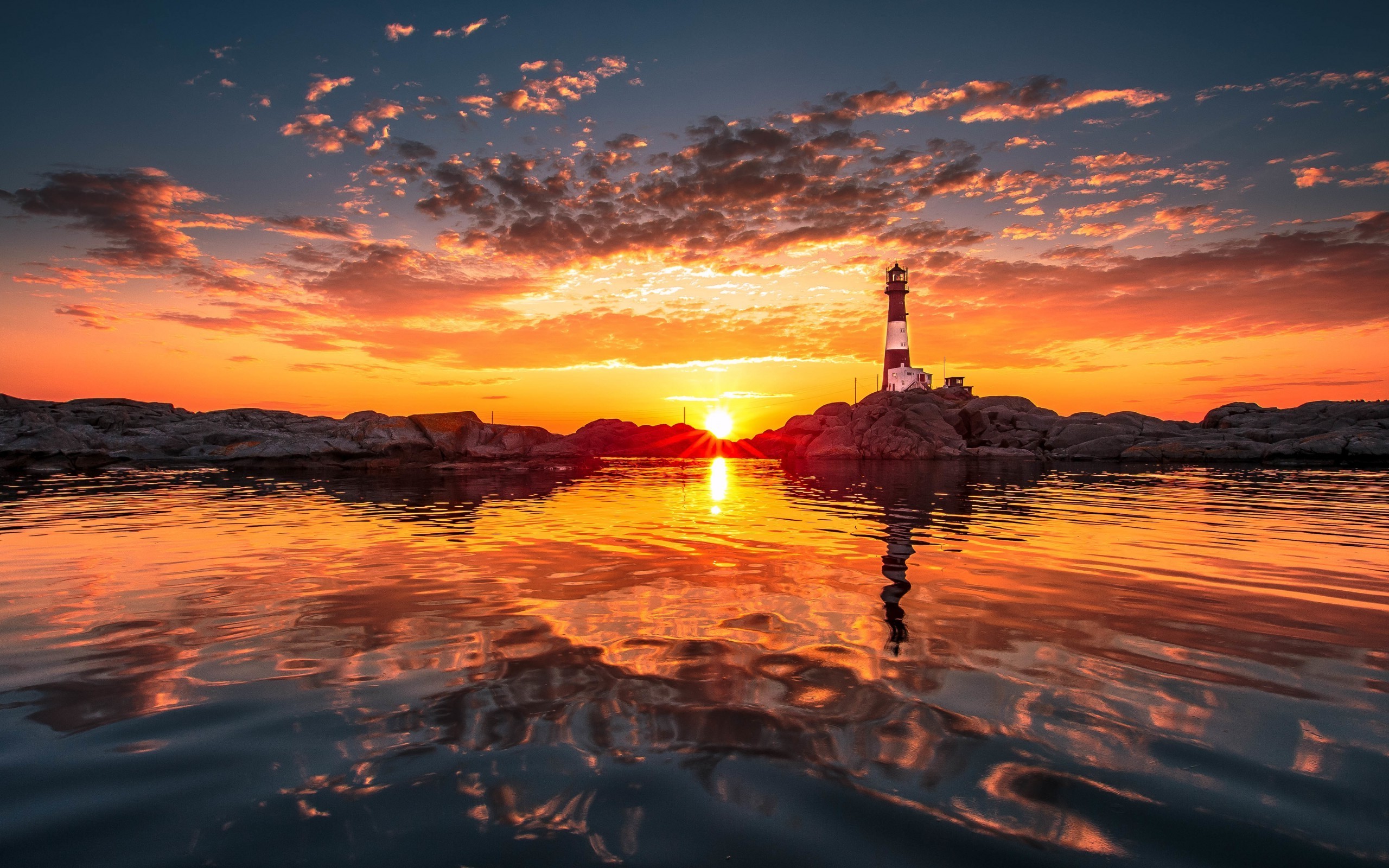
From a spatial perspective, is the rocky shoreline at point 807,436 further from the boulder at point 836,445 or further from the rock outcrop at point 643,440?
the rock outcrop at point 643,440

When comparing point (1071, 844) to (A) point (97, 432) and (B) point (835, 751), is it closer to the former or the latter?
(B) point (835, 751)

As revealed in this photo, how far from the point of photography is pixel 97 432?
179 feet

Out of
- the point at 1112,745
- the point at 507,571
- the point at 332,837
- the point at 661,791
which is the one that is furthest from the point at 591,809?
the point at 507,571

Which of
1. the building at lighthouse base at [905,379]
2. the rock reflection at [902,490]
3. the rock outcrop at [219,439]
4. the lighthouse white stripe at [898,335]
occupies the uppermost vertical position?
the lighthouse white stripe at [898,335]

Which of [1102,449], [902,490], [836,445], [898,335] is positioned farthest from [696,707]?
[898,335]

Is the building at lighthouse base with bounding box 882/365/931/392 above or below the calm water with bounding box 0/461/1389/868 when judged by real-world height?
above

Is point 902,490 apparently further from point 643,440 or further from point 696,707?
point 643,440

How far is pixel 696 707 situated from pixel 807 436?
8137cm

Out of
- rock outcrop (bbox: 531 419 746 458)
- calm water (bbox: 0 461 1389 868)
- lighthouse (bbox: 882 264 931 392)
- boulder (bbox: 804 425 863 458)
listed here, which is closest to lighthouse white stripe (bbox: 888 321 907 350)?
lighthouse (bbox: 882 264 931 392)

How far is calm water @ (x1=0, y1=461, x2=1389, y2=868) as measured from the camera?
271 cm

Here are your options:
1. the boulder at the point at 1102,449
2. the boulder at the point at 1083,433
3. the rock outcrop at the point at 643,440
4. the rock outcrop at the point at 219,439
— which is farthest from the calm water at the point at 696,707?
the rock outcrop at the point at 643,440

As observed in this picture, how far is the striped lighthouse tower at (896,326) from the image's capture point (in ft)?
279

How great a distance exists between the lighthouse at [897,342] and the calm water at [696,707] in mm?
77361

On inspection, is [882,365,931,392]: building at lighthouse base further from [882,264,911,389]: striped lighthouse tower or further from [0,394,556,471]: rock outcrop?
[0,394,556,471]: rock outcrop
